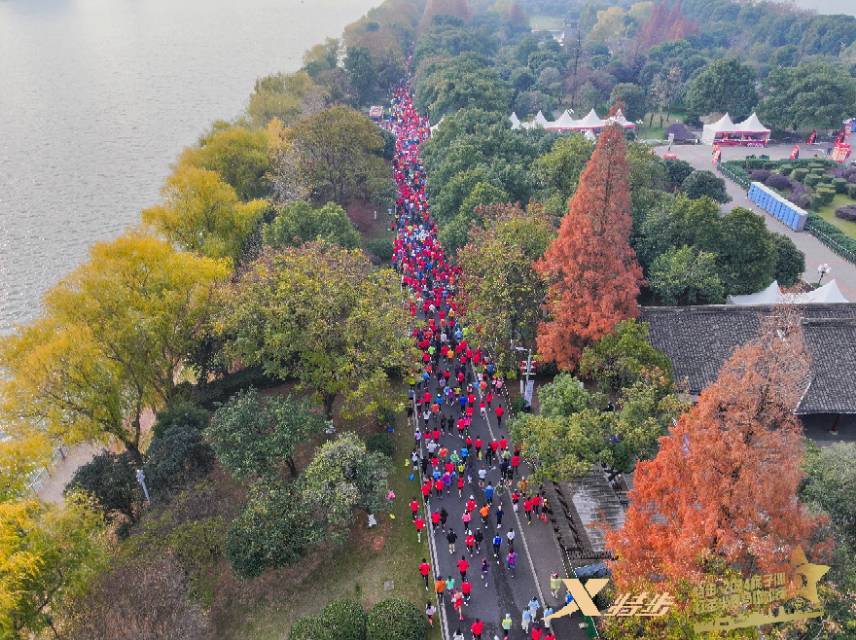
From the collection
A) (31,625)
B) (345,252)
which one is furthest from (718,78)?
(31,625)

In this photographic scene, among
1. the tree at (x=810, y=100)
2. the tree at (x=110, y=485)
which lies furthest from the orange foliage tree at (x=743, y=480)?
the tree at (x=810, y=100)

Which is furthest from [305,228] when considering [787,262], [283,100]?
[787,262]

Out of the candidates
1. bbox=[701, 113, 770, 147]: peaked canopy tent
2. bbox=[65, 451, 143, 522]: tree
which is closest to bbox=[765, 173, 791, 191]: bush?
bbox=[701, 113, 770, 147]: peaked canopy tent

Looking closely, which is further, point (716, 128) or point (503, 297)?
point (716, 128)

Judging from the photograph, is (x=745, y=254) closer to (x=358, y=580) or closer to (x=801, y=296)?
(x=801, y=296)

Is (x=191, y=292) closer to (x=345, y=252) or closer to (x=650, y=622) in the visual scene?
(x=345, y=252)

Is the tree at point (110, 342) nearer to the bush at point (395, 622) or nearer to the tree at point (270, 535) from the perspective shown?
the tree at point (270, 535)
